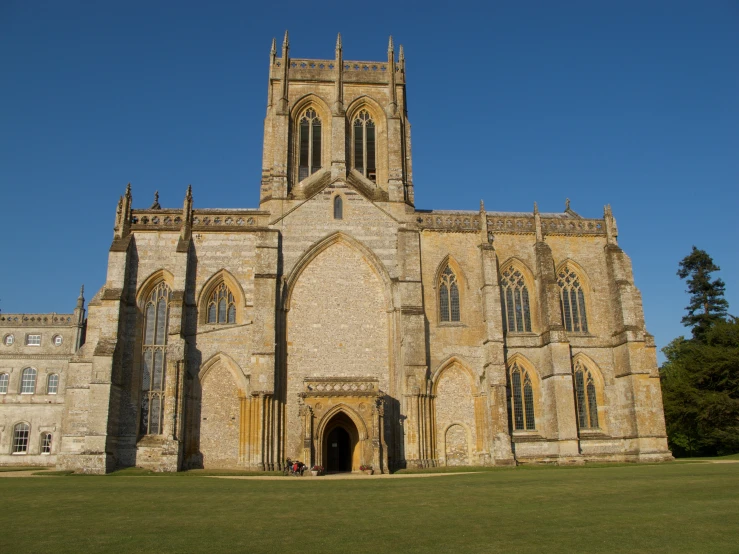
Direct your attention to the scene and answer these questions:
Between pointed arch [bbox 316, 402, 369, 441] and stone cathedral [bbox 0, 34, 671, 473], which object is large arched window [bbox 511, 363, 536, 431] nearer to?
stone cathedral [bbox 0, 34, 671, 473]

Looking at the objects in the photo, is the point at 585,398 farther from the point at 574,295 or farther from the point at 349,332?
the point at 349,332

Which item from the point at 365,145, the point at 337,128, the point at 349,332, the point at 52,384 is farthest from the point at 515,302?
the point at 52,384

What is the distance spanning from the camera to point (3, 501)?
1703cm

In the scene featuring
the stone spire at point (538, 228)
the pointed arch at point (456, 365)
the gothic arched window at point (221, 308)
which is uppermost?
the stone spire at point (538, 228)

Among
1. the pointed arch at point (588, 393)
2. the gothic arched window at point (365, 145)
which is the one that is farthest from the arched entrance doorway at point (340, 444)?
the gothic arched window at point (365, 145)

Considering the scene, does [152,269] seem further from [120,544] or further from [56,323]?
[56,323]

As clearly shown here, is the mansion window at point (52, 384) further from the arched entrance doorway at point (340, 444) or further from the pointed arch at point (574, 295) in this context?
the pointed arch at point (574, 295)

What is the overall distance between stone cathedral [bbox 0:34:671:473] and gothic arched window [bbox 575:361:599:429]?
83 millimetres

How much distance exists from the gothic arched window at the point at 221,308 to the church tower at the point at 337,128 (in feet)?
20.1

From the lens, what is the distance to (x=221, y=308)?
3569cm

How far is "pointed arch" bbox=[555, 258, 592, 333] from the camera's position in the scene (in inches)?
1518

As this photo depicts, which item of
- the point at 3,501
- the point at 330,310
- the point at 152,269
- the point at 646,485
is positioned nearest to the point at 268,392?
the point at 330,310

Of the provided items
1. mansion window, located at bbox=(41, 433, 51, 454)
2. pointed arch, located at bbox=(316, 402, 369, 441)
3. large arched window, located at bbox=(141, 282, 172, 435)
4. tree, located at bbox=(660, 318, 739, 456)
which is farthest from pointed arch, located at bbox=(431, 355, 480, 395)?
mansion window, located at bbox=(41, 433, 51, 454)

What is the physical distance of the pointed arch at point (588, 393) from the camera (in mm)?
36875
